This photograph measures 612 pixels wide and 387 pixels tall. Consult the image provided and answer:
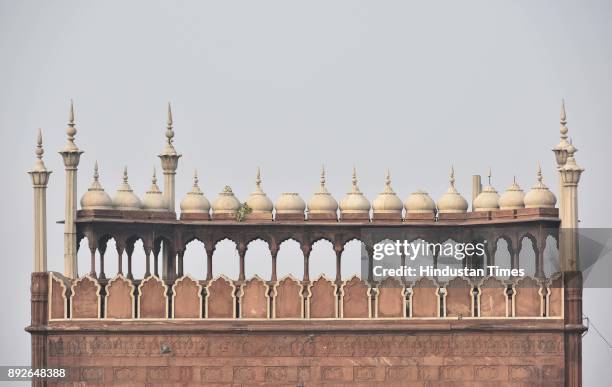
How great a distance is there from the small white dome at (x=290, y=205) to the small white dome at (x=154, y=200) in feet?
8.02

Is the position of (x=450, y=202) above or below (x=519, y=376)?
above

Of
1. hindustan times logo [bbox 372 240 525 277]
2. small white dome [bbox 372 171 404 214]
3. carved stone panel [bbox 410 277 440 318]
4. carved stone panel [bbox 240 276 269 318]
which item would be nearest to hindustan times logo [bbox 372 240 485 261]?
hindustan times logo [bbox 372 240 525 277]

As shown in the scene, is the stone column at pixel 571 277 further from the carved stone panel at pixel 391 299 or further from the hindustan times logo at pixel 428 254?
the carved stone panel at pixel 391 299

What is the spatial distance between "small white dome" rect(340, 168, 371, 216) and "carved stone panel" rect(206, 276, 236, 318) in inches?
126

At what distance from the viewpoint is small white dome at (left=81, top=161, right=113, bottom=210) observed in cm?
5791

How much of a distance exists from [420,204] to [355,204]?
1.40 m

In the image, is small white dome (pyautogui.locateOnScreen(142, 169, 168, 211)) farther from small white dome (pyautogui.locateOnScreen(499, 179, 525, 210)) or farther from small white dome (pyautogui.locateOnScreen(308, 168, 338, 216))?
small white dome (pyautogui.locateOnScreen(499, 179, 525, 210))

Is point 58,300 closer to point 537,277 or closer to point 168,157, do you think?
point 168,157

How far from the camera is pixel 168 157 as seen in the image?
199 feet

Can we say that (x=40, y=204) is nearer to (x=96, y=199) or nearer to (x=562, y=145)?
(x=96, y=199)

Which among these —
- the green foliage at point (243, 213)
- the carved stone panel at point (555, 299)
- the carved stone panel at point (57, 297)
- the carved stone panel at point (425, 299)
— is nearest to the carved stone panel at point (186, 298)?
the green foliage at point (243, 213)

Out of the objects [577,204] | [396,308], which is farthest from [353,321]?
[577,204]

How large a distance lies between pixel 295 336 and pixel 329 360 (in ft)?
2.86

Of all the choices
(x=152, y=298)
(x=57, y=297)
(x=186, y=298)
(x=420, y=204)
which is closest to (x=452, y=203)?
(x=420, y=204)
